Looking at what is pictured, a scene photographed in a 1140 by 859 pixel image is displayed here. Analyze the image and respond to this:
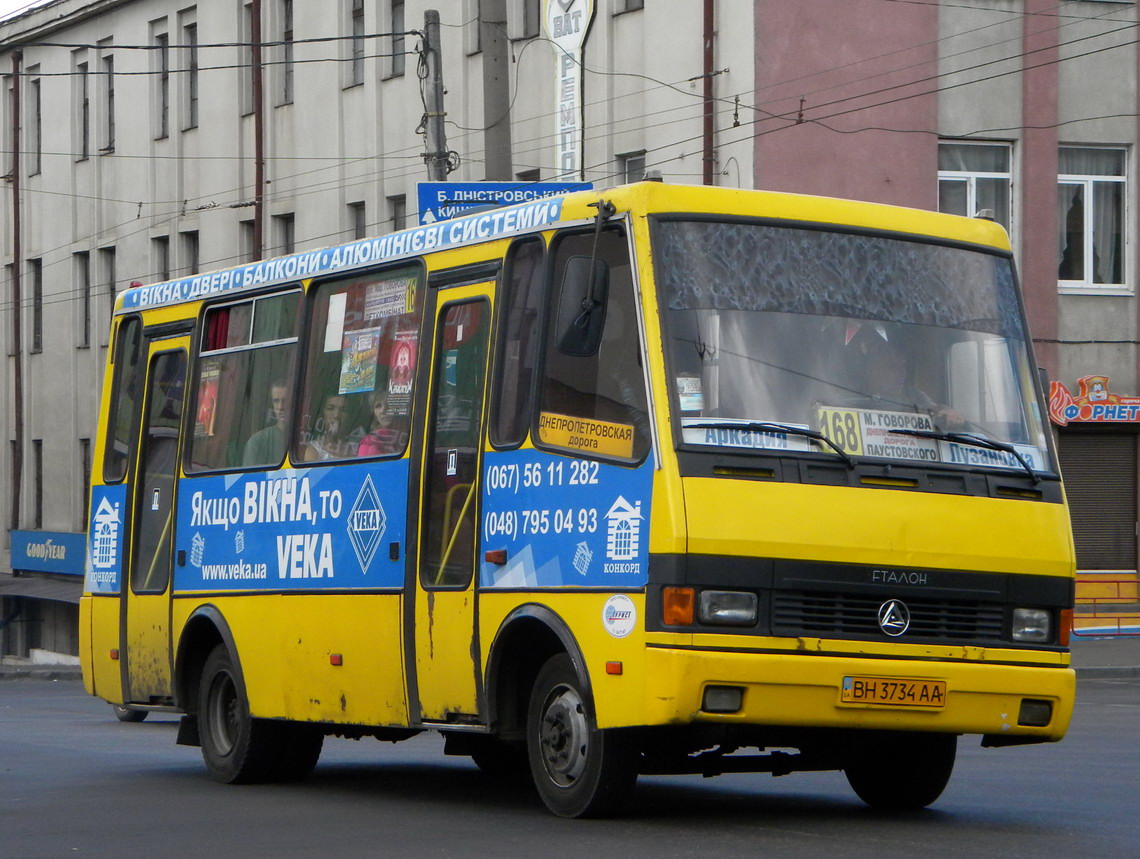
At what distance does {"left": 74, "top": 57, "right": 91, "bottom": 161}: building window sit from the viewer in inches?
1833

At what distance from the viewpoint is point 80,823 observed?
421 inches

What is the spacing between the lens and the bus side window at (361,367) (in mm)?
11594

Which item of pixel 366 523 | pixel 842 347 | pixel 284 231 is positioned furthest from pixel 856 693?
pixel 284 231

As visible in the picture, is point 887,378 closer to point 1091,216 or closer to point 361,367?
point 361,367

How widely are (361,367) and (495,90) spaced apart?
8.29m

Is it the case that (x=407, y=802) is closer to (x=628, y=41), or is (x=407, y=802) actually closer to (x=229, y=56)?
(x=628, y=41)

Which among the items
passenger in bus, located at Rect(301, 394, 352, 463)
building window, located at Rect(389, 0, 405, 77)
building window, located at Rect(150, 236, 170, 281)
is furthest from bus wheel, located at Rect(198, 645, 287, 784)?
building window, located at Rect(150, 236, 170, 281)

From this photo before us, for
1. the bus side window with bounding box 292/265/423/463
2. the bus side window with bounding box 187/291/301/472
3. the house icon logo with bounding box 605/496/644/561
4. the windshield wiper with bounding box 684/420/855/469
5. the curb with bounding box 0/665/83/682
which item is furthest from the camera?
the curb with bounding box 0/665/83/682

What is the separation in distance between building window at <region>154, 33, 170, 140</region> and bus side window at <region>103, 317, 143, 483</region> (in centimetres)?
2932

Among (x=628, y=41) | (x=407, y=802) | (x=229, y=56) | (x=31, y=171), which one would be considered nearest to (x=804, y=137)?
(x=628, y=41)

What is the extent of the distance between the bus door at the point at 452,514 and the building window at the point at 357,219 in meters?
26.7

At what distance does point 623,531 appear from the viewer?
962 centimetres

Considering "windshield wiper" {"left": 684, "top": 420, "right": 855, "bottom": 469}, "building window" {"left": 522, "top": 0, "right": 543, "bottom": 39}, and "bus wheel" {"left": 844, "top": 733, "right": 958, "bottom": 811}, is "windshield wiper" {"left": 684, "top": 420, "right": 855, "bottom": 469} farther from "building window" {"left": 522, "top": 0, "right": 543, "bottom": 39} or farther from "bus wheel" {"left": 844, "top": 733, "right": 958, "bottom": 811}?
"building window" {"left": 522, "top": 0, "right": 543, "bottom": 39}

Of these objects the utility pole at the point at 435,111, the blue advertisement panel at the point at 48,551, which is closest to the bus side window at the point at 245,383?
the utility pole at the point at 435,111
